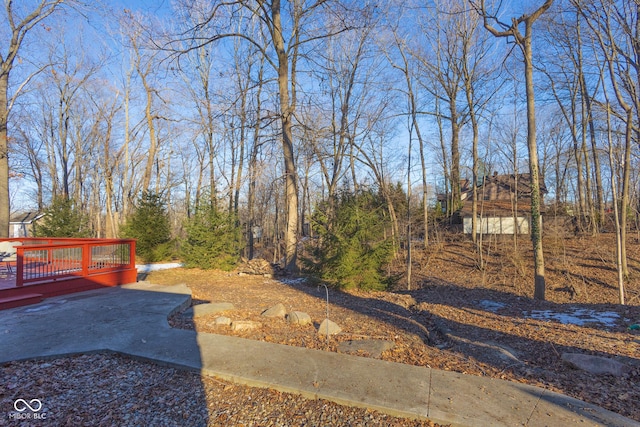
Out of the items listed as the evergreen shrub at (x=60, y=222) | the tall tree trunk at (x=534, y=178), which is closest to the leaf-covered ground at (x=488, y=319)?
the tall tree trunk at (x=534, y=178)

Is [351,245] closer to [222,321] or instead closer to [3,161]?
[222,321]

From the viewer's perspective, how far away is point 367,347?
4.30m

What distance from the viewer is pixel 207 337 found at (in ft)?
14.4

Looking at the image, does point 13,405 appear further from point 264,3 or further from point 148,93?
point 148,93

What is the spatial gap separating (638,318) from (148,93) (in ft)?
80.3

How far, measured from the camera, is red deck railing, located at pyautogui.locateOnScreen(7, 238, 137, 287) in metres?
6.50

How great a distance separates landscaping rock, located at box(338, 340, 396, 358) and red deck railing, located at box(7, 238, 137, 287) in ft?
18.6

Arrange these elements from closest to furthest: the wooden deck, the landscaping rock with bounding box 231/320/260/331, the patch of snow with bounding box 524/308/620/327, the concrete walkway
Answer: the concrete walkway → the landscaping rock with bounding box 231/320/260/331 → the wooden deck → the patch of snow with bounding box 524/308/620/327

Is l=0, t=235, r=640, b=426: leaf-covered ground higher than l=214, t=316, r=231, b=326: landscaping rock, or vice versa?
l=214, t=316, r=231, b=326: landscaping rock

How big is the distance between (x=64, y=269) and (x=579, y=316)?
10757 mm

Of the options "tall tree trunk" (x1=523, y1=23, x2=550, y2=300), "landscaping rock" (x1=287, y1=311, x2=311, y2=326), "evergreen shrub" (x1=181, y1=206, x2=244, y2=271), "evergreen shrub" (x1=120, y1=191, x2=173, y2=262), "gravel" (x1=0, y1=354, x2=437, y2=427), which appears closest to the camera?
"gravel" (x1=0, y1=354, x2=437, y2=427)

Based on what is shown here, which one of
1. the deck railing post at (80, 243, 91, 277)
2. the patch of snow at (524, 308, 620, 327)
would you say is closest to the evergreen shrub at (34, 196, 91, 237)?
the deck railing post at (80, 243, 91, 277)

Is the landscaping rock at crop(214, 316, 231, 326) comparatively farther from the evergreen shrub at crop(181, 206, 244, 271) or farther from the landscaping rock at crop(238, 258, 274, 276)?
the evergreen shrub at crop(181, 206, 244, 271)

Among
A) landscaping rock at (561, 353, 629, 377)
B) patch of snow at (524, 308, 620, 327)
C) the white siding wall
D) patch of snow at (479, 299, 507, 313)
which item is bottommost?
patch of snow at (479, 299, 507, 313)
